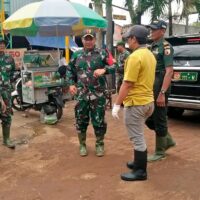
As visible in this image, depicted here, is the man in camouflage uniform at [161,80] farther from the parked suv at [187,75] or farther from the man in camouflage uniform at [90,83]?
the parked suv at [187,75]

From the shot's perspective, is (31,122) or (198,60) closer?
(198,60)

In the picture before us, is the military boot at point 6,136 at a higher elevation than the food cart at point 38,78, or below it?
below

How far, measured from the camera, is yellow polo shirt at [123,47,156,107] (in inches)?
169

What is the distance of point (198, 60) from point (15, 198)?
4.16m

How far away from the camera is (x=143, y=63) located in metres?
4.31

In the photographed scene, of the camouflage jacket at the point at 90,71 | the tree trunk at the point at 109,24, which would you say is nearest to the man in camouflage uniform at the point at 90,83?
the camouflage jacket at the point at 90,71

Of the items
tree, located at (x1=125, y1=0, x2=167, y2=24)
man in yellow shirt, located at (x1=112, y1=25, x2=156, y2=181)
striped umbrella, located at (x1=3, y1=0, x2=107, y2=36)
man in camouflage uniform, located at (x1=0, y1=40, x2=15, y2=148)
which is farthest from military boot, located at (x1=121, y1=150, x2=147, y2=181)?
tree, located at (x1=125, y1=0, x2=167, y2=24)

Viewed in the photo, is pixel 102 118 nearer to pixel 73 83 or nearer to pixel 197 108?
pixel 73 83

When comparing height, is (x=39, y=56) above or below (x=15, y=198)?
above

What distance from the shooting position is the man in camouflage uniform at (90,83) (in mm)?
5602

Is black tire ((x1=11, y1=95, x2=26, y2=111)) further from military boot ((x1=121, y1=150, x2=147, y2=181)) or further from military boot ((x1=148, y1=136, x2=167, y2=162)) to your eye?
military boot ((x1=121, y1=150, x2=147, y2=181))

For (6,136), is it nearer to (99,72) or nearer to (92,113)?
(92,113)

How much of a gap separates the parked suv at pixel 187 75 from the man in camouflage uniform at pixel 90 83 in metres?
1.98

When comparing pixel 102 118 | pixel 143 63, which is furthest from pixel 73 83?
pixel 143 63
